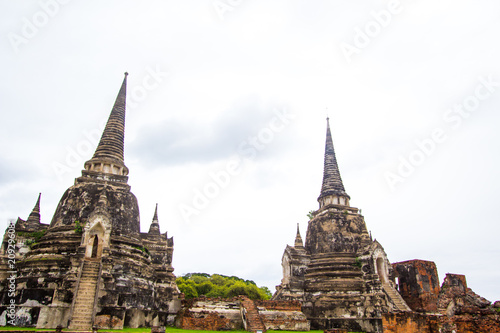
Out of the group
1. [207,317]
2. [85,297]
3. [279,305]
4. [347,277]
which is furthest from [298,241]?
[85,297]

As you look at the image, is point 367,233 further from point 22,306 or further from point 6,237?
point 6,237

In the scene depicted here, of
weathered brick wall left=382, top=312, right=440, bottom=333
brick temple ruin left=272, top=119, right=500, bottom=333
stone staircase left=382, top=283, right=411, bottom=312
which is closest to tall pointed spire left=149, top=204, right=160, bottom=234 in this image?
brick temple ruin left=272, top=119, right=500, bottom=333

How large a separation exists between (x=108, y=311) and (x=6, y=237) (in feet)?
28.9

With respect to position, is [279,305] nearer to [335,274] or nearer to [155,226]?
[335,274]

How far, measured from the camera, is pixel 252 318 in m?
20.4

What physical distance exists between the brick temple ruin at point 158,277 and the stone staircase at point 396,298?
75 mm

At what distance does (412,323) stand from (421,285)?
14.0 m

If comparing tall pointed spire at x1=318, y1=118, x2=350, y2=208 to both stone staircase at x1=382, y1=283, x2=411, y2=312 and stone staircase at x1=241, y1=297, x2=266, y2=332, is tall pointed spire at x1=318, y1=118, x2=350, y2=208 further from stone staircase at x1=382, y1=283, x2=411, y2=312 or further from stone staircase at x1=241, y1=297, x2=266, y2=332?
stone staircase at x1=241, y1=297, x2=266, y2=332

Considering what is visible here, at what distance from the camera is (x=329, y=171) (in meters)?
33.0

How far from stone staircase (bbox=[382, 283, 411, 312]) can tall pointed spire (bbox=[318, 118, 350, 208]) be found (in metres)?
7.97

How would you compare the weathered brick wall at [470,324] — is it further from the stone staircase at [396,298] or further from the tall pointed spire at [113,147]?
the tall pointed spire at [113,147]

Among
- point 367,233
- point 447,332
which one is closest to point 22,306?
point 447,332

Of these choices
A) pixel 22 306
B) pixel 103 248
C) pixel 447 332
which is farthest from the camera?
pixel 103 248

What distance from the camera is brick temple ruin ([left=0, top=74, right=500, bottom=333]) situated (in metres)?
17.7
